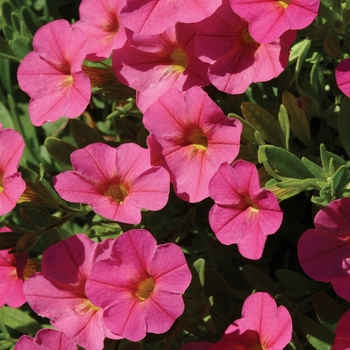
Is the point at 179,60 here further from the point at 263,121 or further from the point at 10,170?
the point at 10,170

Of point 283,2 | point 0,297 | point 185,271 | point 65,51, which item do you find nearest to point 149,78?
point 65,51

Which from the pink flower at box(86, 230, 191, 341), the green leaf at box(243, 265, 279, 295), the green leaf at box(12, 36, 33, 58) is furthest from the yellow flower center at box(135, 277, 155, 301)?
the green leaf at box(12, 36, 33, 58)

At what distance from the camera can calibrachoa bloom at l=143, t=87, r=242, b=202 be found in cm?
125

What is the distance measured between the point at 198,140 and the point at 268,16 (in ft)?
0.96

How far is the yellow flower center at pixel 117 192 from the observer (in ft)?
4.33

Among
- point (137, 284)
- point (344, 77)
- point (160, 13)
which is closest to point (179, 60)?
point (160, 13)

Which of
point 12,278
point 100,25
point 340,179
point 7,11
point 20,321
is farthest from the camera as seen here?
point 7,11

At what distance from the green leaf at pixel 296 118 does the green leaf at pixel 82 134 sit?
0.47 m

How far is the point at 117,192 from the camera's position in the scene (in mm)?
1328

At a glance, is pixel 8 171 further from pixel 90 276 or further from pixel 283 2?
pixel 283 2

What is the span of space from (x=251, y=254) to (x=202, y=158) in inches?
9.2

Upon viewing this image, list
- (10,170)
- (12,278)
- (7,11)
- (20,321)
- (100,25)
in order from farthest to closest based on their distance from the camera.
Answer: (7,11), (20,321), (100,25), (12,278), (10,170)

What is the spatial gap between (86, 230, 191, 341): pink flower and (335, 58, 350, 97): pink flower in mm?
423

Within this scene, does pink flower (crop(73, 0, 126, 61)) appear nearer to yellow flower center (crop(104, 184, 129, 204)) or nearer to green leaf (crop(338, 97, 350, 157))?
yellow flower center (crop(104, 184, 129, 204))
